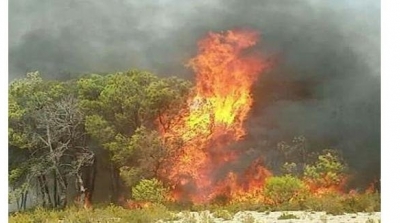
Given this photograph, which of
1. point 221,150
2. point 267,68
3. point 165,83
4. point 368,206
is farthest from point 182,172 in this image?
point 368,206

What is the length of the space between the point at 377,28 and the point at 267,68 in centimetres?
40

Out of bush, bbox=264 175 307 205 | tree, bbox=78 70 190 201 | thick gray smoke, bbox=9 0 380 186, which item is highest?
thick gray smoke, bbox=9 0 380 186

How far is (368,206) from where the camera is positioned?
244cm

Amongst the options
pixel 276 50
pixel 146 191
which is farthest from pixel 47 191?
pixel 276 50

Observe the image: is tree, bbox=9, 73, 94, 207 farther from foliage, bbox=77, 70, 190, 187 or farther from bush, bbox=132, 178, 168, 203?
bush, bbox=132, 178, 168, 203

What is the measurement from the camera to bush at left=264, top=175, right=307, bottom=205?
2.42 m

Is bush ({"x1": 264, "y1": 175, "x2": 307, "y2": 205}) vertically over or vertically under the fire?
under

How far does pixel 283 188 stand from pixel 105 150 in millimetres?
615

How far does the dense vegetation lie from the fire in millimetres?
41

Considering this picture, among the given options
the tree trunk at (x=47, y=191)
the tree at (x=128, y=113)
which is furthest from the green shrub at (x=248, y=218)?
the tree trunk at (x=47, y=191)

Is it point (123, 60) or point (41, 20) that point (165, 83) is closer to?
point (123, 60)

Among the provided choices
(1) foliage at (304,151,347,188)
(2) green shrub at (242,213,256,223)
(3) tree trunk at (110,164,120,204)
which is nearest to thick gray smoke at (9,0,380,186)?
(1) foliage at (304,151,347,188)

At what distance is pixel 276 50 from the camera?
2.43 meters

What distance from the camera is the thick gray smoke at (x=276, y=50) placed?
2.39m
